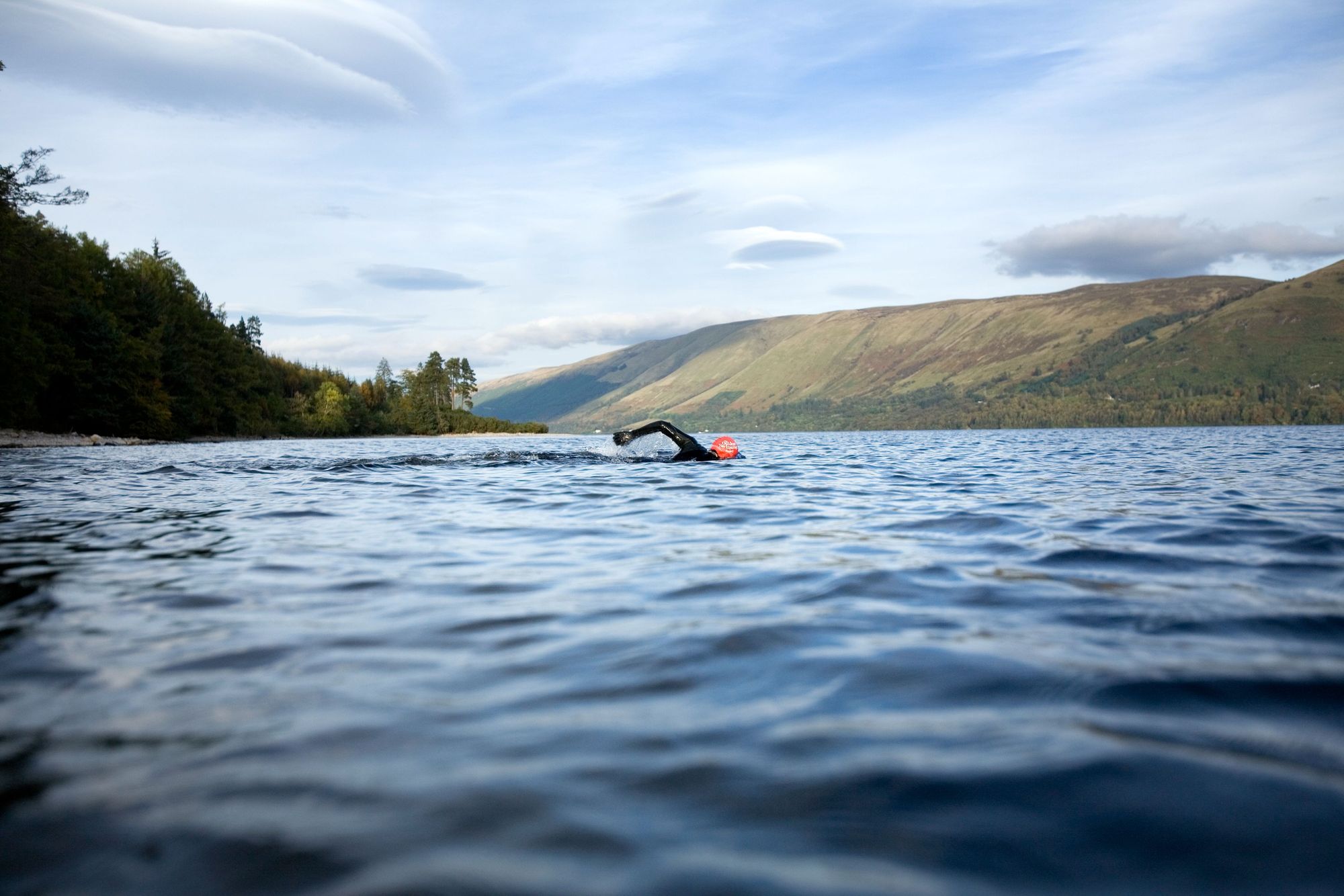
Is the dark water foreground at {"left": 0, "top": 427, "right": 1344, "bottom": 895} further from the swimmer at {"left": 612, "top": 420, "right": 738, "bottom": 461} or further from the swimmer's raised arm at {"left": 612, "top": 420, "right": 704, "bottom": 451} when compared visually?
the swimmer at {"left": 612, "top": 420, "right": 738, "bottom": 461}

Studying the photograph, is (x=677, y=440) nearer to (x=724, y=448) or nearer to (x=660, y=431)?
(x=660, y=431)

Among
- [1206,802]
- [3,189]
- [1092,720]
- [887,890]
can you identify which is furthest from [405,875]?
[3,189]

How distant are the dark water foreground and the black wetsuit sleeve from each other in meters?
18.0

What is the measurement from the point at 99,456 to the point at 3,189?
66.2 feet

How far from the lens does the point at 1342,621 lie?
18.3 feet

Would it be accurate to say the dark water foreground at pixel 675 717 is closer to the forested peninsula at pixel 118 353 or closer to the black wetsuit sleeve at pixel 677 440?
the black wetsuit sleeve at pixel 677 440

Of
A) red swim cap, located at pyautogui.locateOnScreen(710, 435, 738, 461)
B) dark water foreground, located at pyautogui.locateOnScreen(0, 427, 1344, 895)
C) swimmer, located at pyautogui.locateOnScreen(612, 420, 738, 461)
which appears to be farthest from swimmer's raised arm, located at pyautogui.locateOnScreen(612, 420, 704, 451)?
dark water foreground, located at pyautogui.locateOnScreen(0, 427, 1344, 895)

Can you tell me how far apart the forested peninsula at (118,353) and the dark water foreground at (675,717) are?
49.6m

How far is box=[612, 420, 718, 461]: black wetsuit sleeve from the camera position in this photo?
1091 inches

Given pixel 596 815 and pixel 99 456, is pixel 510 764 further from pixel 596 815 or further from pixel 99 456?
pixel 99 456

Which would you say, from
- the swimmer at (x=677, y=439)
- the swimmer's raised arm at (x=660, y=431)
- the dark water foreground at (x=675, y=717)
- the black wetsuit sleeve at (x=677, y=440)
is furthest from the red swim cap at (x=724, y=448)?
the dark water foreground at (x=675, y=717)

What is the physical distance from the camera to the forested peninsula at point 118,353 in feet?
160

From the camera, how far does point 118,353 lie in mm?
65000

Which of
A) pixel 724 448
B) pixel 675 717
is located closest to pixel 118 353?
pixel 724 448
